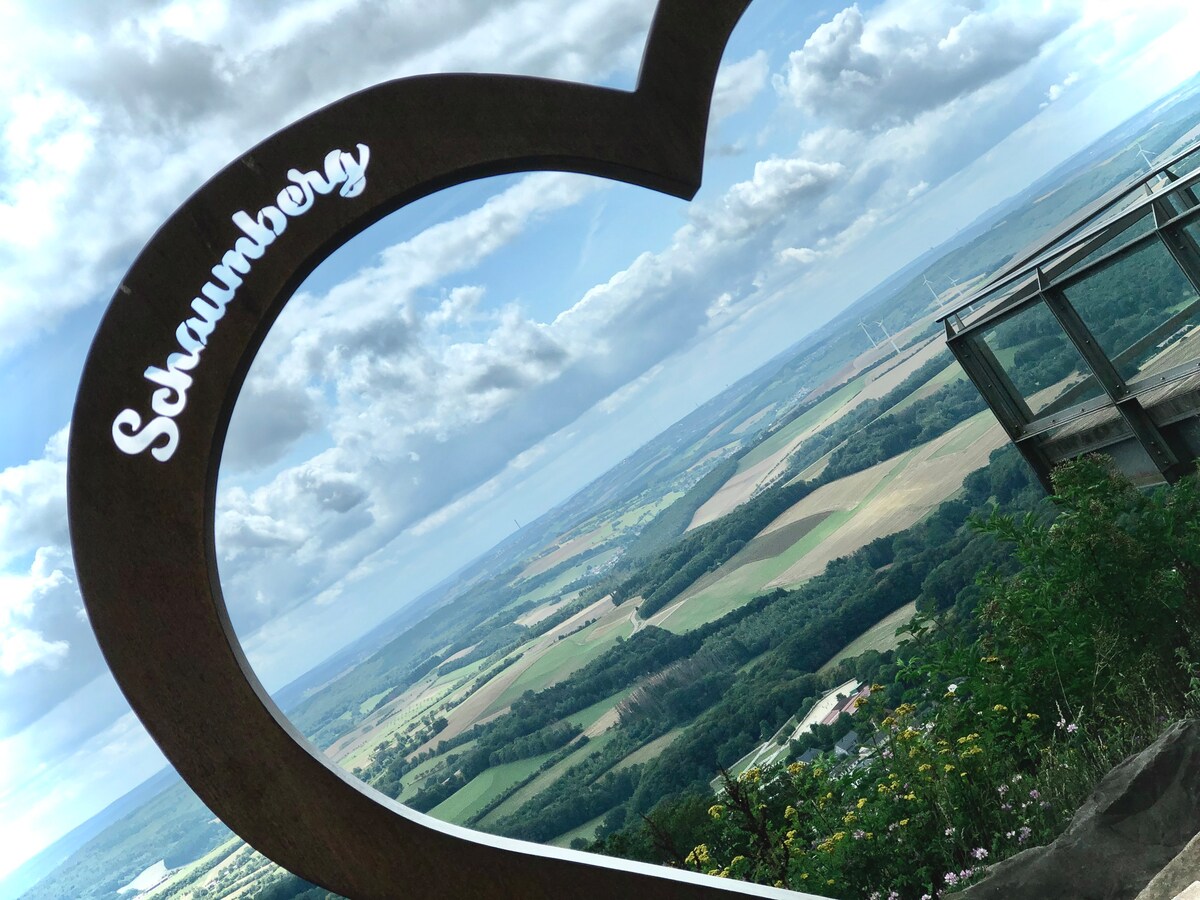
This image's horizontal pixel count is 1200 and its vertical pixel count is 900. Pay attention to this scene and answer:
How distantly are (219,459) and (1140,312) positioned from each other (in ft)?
14.5

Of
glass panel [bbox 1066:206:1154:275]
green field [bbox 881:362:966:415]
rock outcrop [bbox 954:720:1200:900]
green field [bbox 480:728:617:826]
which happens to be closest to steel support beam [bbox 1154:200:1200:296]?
glass panel [bbox 1066:206:1154:275]

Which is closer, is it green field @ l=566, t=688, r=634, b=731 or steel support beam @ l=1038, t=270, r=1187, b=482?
steel support beam @ l=1038, t=270, r=1187, b=482

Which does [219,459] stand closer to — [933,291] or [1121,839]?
[1121,839]

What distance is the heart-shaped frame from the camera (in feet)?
9.43

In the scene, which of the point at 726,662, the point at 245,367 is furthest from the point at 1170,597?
the point at 726,662

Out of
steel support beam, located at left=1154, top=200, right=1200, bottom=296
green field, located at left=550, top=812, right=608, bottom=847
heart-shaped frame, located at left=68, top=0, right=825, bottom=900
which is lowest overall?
green field, located at left=550, top=812, right=608, bottom=847

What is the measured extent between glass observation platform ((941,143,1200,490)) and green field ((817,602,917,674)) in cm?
930

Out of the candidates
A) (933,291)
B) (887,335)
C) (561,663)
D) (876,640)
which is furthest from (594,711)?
(933,291)

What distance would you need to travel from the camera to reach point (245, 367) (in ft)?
10.0

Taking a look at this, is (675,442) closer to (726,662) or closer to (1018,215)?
(1018,215)

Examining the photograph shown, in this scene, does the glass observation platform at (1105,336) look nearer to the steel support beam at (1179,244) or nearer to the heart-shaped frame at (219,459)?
the steel support beam at (1179,244)

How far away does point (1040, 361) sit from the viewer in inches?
229

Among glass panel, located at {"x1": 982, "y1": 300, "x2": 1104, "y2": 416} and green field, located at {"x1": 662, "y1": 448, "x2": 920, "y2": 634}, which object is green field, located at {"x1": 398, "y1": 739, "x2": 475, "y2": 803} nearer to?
green field, located at {"x1": 662, "y1": 448, "x2": 920, "y2": 634}

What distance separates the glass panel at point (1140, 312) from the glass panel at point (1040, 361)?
6.5 inches
